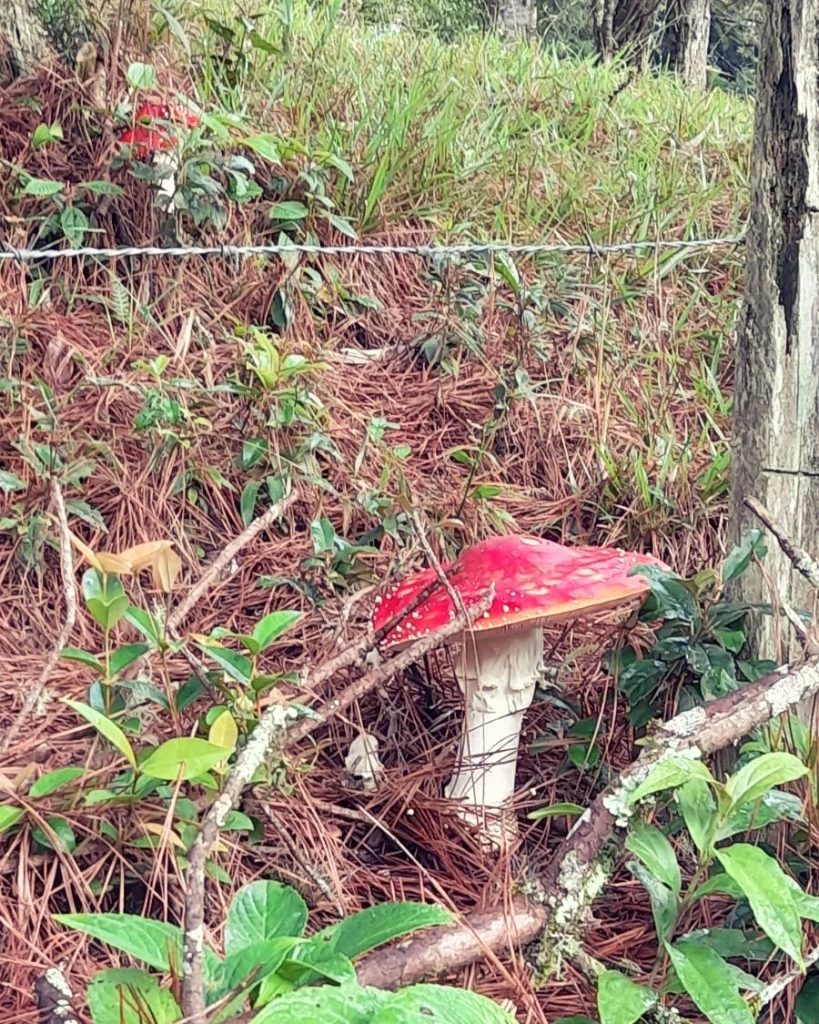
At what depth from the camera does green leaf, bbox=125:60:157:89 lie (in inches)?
97.2

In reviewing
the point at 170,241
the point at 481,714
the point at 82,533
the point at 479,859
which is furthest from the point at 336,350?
the point at 479,859

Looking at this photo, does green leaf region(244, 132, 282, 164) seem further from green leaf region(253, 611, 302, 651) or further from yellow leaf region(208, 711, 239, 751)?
yellow leaf region(208, 711, 239, 751)

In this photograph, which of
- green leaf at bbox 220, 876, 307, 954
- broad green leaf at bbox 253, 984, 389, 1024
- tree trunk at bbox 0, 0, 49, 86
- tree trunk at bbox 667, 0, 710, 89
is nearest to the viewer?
broad green leaf at bbox 253, 984, 389, 1024

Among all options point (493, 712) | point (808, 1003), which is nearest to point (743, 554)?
point (493, 712)

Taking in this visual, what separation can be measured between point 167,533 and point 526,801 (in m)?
0.97

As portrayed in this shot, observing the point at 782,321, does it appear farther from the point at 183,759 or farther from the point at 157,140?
the point at 157,140

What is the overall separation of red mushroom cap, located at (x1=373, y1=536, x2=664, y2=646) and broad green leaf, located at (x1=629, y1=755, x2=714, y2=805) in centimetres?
29

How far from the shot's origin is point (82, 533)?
2107mm

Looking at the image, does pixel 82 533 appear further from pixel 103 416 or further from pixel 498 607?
pixel 498 607

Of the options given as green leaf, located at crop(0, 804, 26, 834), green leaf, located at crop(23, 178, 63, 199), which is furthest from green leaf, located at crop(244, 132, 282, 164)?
green leaf, located at crop(0, 804, 26, 834)

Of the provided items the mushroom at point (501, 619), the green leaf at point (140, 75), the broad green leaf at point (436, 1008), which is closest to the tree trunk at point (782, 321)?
the mushroom at point (501, 619)

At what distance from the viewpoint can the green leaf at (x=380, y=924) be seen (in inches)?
37.3

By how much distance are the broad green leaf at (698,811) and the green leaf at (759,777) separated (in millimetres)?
36

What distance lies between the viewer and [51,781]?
1.24m
